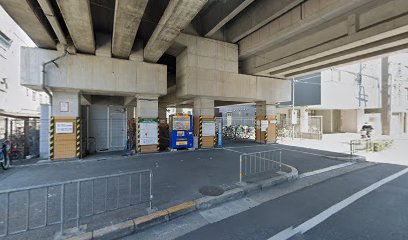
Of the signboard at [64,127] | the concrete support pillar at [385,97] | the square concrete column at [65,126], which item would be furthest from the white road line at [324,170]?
the concrete support pillar at [385,97]

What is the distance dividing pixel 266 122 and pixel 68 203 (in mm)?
15328

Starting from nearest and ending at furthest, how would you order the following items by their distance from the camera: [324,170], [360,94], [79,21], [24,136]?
[79,21]
[324,170]
[24,136]
[360,94]

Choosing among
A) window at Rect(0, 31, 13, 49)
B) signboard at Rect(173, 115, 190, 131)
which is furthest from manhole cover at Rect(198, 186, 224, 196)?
window at Rect(0, 31, 13, 49)

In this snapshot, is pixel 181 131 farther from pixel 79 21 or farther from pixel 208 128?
pixel 79 21

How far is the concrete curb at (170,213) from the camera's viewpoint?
3.34 m

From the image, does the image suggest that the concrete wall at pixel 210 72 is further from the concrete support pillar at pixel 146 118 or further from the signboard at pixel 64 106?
the signboard at pixel 64 106

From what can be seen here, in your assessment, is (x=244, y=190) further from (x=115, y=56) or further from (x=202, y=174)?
(x=115, y=56)

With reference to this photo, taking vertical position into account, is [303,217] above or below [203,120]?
below

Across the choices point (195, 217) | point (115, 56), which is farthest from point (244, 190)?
point (115, 56)

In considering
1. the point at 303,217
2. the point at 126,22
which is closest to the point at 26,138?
the point at 126,22

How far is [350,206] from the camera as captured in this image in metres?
4.65

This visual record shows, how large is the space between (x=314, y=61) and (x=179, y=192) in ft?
41.6

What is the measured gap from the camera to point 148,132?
11.9m

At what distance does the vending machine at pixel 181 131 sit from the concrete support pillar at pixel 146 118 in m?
1.16
